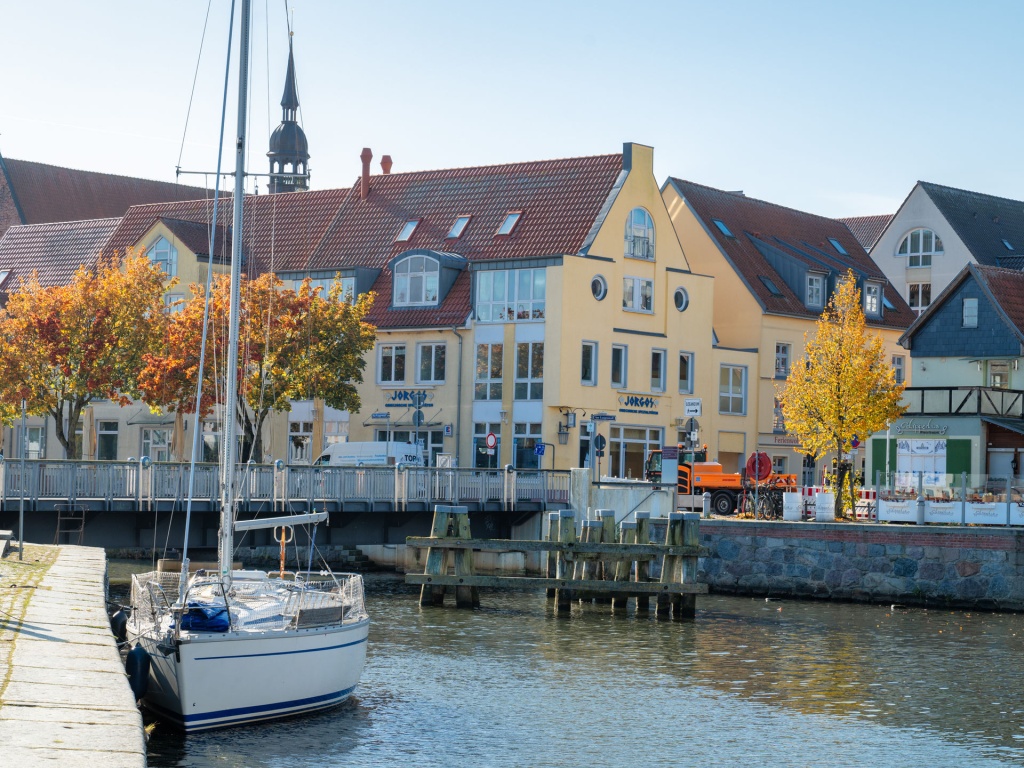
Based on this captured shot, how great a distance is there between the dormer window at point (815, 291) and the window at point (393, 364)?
18183 millimetres

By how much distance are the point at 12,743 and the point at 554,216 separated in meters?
50.9

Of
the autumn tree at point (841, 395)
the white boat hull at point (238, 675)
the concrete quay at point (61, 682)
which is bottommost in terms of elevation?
the white boat hull at point (238, 675)

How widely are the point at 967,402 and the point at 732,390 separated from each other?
12202 mm

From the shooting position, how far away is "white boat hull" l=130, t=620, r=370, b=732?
22.0 meters

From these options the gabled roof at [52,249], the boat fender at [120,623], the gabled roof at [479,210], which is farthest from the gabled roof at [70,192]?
the boat fender at [120,623]

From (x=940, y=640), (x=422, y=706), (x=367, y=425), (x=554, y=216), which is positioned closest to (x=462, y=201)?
(x=554, y=216)

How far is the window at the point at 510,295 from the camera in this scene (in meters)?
61.2

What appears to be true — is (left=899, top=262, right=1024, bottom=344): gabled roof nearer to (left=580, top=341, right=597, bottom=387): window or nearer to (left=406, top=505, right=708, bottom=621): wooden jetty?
(left=580, top=341, right=597, bottom=387): window

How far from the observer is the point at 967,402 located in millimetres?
56938

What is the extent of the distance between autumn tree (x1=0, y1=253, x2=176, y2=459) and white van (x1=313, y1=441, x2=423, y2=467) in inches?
316

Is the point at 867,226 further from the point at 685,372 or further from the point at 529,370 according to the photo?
the point at 529,370

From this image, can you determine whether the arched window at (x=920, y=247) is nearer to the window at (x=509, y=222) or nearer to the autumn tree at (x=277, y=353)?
the window at (x=509, y=222)

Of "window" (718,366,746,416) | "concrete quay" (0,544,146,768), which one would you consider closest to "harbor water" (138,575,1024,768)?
"concrete quay" (0,544,146,768)

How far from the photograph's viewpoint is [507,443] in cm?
6131
